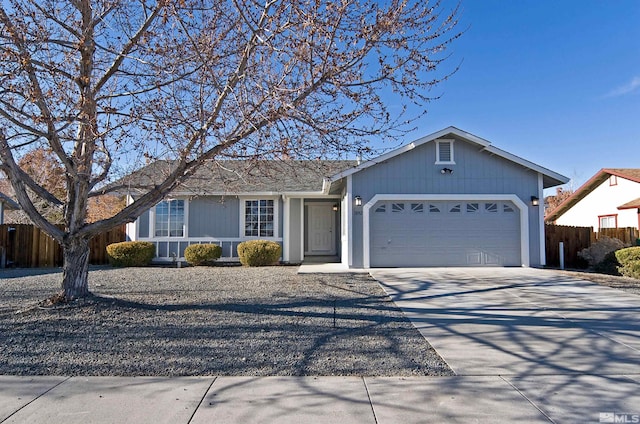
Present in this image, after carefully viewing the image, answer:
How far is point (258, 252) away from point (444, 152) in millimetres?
6792

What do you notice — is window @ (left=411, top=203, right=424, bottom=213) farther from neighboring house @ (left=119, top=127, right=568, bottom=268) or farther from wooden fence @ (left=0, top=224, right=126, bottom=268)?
wooden fence @ (left=0, top=224, right=126, bottom=268)

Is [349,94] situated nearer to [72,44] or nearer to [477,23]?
[477,23]

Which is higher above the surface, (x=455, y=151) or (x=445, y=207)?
(x=455, y=151)

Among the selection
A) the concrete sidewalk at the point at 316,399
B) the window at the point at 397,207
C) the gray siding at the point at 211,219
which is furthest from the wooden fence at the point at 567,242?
the concrete sidewalk at the point at 316,399

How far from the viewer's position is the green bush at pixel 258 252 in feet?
44.7

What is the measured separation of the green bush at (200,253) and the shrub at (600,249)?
12.7 m

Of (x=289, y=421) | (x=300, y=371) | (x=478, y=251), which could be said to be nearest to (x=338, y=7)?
(x=300, y=371)

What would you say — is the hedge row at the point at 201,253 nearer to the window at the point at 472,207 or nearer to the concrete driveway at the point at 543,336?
the concrete driveway at the point at 543,336

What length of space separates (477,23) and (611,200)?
762 inches

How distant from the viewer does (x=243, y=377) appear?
4133 mm

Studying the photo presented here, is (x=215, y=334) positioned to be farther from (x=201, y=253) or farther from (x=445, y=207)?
(x=445, y=207)

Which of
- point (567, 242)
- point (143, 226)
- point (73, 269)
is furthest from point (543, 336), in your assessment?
point (143, 226)

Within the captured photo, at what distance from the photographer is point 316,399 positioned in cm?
A: 363

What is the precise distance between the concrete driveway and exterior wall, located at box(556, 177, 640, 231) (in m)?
13.5
